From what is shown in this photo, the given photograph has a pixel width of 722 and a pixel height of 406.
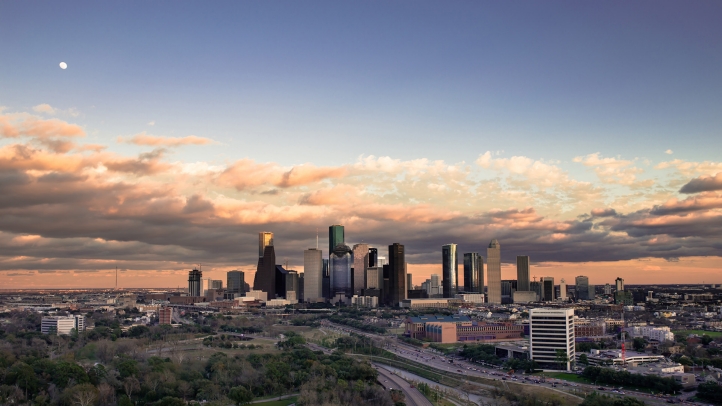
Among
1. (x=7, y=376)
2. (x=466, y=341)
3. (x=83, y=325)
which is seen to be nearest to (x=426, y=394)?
(x=7, y=376)

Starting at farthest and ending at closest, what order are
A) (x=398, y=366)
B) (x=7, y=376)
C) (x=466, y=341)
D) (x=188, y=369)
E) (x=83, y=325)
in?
(x=83, y=325)
(x=466, y=341)
(x=398, y=366)
(x=188, y=369)
(x=7, y=376)

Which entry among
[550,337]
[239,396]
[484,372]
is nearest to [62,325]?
[239,396]

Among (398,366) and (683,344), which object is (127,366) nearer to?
(398,366)

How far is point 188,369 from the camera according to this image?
78.5 m

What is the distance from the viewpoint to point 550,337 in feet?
298

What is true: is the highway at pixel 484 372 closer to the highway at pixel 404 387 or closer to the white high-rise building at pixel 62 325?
the highway at pixel 404 387

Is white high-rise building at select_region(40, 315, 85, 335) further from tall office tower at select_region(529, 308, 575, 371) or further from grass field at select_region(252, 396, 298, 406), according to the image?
tall office tower at select_region(529, 308, 575, 371)

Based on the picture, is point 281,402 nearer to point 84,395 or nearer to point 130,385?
point 130,385

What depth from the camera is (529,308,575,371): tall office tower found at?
89688mm

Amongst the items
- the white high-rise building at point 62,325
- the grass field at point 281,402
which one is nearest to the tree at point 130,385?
the grass field at point 281,402

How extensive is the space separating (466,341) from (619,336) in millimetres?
29761

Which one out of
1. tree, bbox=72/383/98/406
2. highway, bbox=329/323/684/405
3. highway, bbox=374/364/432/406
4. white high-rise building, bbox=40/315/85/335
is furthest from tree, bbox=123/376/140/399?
white high-rise building, bbox=40/315/85/335

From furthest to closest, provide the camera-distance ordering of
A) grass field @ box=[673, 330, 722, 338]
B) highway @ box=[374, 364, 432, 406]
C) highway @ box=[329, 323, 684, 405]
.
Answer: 1. grass field @ box=[673, 330, 722, 338]
2. highway @ box=[329, 323, 684, 405]
3. highway @ box=[374, 364, 432, 406]

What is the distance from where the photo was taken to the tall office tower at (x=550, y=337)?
3531 inches
